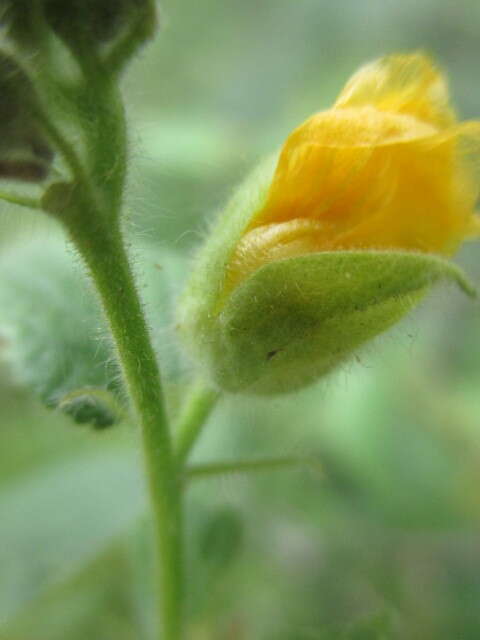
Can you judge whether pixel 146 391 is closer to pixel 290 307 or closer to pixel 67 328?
pixel 290 307

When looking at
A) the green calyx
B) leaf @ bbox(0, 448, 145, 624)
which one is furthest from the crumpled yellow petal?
leaf @ bbox(0, 448, 145, 624)

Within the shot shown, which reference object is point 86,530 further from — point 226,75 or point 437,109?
point 226,75

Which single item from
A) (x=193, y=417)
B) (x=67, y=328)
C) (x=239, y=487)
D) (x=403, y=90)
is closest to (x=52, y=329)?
(x=67, y=328)

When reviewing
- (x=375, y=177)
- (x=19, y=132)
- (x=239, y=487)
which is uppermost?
(x=19, y=132)

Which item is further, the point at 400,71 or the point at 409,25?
the point at 409,25

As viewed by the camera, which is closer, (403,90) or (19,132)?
(19,132)

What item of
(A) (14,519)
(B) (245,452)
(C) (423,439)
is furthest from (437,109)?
(C) (423,439)

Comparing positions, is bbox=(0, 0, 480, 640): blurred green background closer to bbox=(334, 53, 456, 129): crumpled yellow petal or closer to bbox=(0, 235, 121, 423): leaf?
bbox=(0, 235, 121, 423): leaf
